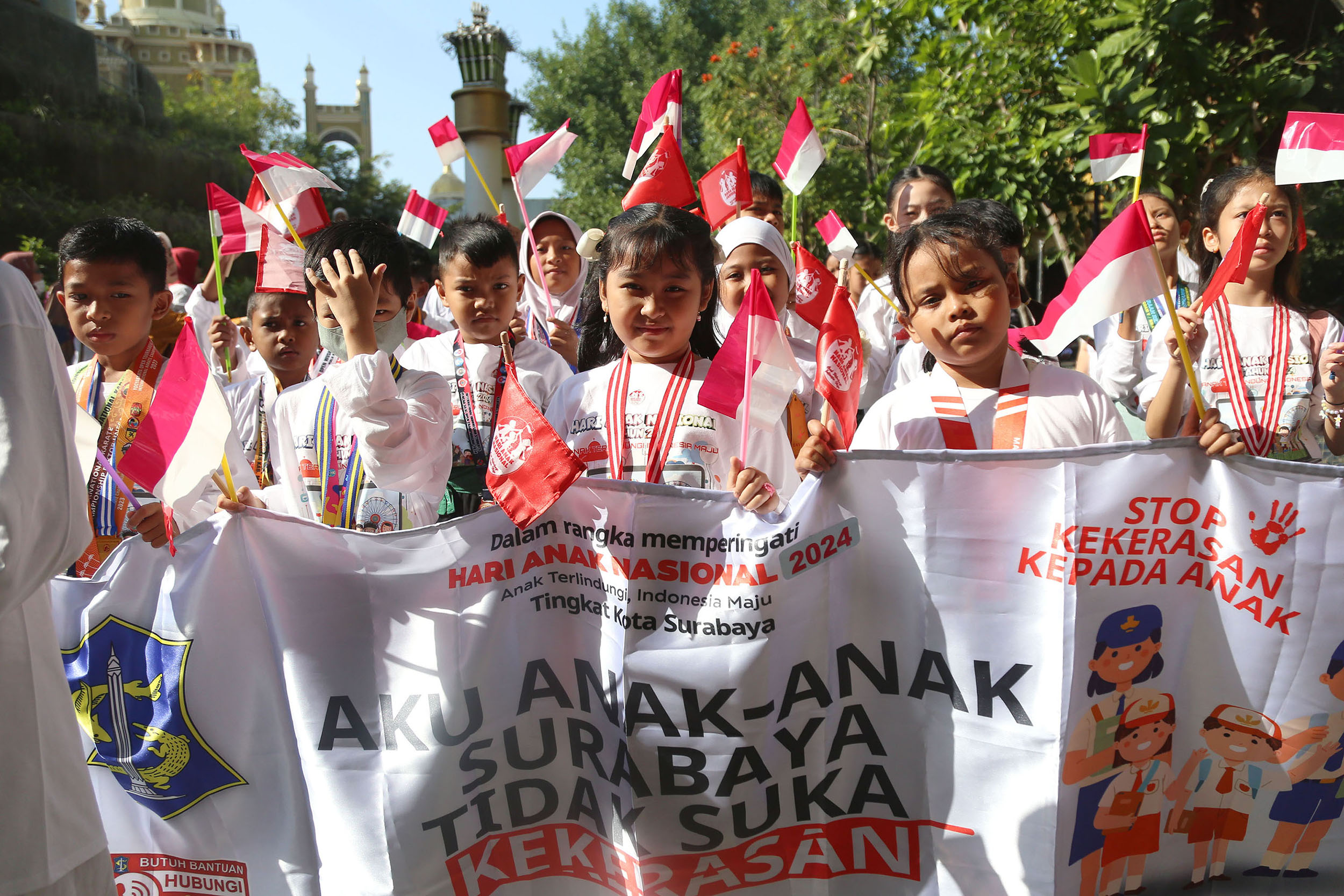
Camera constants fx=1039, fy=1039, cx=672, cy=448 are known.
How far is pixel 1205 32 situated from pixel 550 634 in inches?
191

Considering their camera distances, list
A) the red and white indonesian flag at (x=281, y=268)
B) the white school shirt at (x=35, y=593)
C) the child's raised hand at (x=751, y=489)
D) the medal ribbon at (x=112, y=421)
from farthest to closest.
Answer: the red and white indonesian flag at (x=281, y=268) → the medal ribbon at (x=112, y=421) → the child's raised hand at (x=751, y=489) → the white school shirt at (x=35, y=593)

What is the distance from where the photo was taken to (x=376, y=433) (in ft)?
8.66

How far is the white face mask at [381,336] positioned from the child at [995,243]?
1.55 m

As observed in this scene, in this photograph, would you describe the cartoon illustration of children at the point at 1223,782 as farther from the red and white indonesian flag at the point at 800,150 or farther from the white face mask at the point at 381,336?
the red and white indonesian flag at the point at 800,150

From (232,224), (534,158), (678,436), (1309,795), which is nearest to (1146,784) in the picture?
(1309,795)

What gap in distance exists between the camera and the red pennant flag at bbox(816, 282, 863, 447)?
2420mm

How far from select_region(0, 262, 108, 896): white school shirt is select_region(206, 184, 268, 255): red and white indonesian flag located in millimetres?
2791

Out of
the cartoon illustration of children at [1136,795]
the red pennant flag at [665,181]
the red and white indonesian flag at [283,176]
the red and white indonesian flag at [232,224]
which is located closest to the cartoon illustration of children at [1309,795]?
the cartoon illustration of children at [1136,795]

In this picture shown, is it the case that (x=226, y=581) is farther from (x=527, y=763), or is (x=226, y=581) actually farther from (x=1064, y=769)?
(x=1064, y=769)

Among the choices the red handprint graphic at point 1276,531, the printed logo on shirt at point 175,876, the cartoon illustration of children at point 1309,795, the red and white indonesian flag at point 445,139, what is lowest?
the printed logo on shirt at point 175,876

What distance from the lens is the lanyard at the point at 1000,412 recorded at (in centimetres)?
256

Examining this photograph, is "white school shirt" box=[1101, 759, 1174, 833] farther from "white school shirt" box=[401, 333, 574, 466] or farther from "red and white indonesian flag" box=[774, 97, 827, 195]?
"red and white indonesian flag" box=[774, 97, 827, 195]

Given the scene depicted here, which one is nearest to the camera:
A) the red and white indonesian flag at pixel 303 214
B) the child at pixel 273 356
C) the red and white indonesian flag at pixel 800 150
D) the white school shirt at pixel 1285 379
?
the white school shirt at pixel 1285 379

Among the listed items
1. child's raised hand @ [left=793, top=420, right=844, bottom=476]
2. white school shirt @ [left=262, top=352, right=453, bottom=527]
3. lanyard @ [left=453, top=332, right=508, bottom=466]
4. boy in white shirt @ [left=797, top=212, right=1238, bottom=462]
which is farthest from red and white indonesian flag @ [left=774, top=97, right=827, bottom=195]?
child's raised hand @ [left=793, top=420, right=844, bottom=476]
